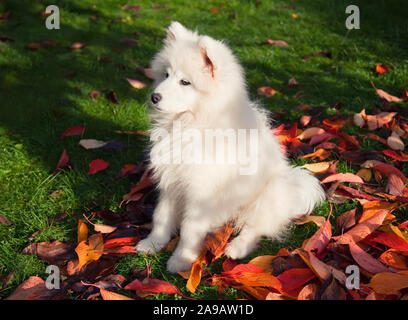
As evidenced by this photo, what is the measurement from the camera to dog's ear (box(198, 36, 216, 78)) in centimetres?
197

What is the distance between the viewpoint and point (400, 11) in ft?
18.2

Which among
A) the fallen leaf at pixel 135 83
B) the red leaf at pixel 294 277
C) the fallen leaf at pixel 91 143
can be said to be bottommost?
the red leaf at pixel 294 277

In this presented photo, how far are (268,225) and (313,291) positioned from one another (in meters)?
0.57

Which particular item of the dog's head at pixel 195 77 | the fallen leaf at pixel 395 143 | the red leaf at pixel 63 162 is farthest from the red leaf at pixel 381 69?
the red leaf at pixel 63 162

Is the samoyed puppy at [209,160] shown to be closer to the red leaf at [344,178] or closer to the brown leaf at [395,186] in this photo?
the red leaf at [344,178]

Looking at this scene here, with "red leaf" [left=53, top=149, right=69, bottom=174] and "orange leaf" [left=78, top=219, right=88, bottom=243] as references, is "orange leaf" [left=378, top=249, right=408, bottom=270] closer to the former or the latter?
"orange leaf" [left=78, top=219, right=88, bottom=243]

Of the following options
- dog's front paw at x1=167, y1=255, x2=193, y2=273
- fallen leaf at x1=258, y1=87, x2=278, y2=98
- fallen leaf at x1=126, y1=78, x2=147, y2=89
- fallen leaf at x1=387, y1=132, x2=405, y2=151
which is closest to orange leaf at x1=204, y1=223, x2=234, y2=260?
dog's front paw at x1=167, y1=255, x2=193, y2=273

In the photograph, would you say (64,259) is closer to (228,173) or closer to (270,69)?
(228,173)

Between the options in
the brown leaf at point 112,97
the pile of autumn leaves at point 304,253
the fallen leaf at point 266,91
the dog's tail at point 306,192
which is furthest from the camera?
the fallen leaf at point 266,91

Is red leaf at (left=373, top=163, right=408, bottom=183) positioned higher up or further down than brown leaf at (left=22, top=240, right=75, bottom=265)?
higher up

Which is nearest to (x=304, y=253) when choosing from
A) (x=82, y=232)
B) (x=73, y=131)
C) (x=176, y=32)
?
(x=82, y=232)

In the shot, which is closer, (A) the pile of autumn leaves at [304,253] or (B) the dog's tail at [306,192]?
(A) the pile of autumn leaves at [304,253]

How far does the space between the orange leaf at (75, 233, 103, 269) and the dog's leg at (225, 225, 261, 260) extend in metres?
0.79

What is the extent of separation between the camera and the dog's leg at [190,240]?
86.3 inches
